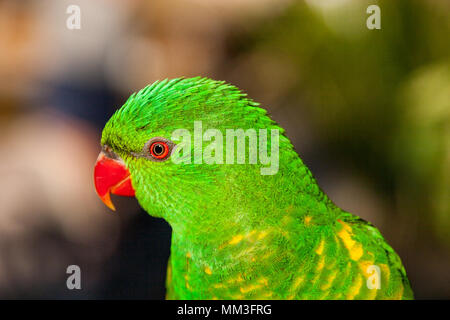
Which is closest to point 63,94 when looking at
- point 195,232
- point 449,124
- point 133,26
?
point 133,26

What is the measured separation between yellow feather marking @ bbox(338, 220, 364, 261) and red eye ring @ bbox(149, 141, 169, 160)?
61 cm

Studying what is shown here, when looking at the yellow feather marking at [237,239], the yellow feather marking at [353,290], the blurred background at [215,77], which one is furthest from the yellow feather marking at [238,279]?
the blurred background at [215,77]

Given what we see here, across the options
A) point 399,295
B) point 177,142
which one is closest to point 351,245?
point 399,295

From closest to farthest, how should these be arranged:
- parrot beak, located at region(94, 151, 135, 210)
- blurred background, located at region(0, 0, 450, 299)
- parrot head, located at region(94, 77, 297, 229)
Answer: parrot head, located at region(94, 77, 297, 229), parrot beak, located at region(94, 151, 135, 210), blurred background, located at region(0, 0, 450, 299)

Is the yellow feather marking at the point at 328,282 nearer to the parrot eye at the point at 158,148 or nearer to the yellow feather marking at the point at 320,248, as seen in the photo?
the yellow feather marking at the point at 320,248

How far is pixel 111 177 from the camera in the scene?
123 cm

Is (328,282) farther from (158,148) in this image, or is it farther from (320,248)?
(158,148)

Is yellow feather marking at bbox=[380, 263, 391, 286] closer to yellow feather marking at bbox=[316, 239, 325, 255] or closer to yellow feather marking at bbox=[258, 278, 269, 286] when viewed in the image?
yellow feather marking at bbox=[316, 239, 325, 255]

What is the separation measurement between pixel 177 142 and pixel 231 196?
221 mm

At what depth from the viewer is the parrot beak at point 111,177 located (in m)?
1.21

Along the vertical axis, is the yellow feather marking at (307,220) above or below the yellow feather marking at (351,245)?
above

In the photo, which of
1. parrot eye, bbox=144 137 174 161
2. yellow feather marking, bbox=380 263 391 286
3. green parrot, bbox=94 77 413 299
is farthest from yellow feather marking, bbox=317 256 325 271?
parrot eye, bbox=144 137 174 161

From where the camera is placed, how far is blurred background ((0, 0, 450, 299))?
6.33 feet
